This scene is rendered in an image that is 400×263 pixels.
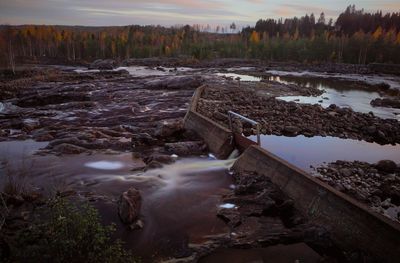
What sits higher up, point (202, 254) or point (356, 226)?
point (356, 226)

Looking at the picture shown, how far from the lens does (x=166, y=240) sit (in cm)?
887

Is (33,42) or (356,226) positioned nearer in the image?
(356,226)

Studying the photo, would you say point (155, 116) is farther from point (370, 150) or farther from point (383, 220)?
point (383, 220)

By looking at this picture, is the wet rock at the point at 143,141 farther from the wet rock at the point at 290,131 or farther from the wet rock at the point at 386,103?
the wet rock at the point at 386,103

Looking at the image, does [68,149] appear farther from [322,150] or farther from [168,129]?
[322,150]

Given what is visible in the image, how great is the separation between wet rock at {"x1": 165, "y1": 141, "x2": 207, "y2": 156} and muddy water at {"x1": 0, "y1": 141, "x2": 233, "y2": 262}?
730 millimetres

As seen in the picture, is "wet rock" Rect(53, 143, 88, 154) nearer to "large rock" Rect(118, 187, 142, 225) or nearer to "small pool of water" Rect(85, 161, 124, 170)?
"small pool of water" Rect(85, 161, 124, 170)

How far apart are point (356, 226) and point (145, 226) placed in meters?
5.37

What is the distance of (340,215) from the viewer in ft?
28.1

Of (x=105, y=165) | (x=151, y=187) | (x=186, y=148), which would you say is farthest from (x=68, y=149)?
(x=151, y=187)

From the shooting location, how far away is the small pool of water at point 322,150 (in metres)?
16.3

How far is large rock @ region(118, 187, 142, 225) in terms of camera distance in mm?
9656

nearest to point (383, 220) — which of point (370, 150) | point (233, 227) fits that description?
point (233, 227)

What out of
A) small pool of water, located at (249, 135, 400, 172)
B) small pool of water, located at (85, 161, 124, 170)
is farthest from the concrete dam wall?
small pool of water, located at (85, 161, 124, 170)
